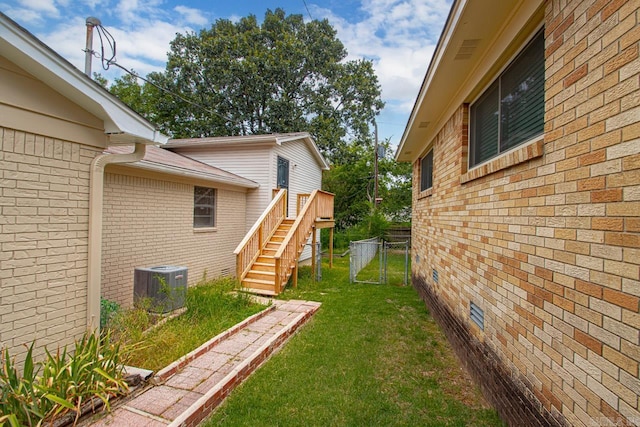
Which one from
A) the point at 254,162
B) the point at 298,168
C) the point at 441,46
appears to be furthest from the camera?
the point at 298,168

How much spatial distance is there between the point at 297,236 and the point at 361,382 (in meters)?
5.43

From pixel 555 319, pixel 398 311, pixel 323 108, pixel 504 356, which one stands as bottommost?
pixel 398 311

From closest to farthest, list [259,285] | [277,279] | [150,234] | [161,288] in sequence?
[161,288]
[150,234]
[277,279]
[259,285]

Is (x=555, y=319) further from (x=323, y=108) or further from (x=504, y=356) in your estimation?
(x=323, y=108)

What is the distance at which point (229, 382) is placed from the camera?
3441 millimetres

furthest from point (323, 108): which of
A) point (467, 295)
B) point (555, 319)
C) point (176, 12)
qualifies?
point (555, 319)

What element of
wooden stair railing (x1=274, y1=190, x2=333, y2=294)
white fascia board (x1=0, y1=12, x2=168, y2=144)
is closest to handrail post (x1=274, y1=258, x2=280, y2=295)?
wooden stair railing (x1=274, y1=190, x2=333, y2=294)

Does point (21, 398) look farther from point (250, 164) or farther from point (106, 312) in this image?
point (250, 164)

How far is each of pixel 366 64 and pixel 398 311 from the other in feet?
77.7

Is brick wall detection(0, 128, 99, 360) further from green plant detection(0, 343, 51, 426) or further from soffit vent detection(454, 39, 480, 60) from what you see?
soffit vent detection(454, 39, 480, 60)

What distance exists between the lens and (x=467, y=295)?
4.03 m

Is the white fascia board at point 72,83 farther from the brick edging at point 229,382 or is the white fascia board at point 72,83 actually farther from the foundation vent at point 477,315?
the foundation vent at point 477,315

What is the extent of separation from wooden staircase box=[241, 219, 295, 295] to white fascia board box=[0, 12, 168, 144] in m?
4.54

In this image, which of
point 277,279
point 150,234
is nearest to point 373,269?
point 277,279
